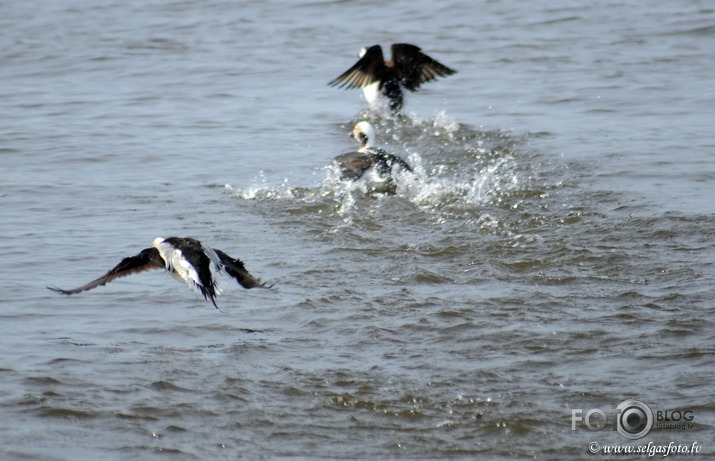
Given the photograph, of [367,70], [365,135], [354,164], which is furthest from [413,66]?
[354,164]

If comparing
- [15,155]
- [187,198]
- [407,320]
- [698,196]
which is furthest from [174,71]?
[407,320]

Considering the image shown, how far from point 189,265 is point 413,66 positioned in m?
5.92

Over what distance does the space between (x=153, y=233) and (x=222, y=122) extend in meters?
4.16

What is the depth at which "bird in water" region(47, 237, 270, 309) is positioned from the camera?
5254 millimetres

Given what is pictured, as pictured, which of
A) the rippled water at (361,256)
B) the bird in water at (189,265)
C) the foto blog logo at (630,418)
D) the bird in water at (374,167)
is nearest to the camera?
the foto blog logo at (630,418)

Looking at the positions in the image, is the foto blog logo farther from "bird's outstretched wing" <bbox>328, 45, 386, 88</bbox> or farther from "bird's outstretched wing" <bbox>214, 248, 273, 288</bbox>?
"bird's outstretched wing" <bbox>328, 45, 386, 88</bbox>

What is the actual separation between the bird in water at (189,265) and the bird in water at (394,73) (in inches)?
210

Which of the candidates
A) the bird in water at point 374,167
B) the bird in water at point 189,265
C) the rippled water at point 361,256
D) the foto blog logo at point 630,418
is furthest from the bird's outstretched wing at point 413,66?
the foto blog logo at point 630,418

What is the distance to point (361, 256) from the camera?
6.46 meters

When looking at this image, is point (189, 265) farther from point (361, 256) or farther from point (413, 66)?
point (413, 66)

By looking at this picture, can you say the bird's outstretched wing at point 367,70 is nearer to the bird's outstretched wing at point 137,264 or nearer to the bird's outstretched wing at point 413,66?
the bird's outstretched wing at point 413,66

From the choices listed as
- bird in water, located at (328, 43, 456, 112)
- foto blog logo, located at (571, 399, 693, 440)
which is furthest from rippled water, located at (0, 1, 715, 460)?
bird in water, located at (328, 43, 456, 112)

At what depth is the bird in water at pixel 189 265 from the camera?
525cm

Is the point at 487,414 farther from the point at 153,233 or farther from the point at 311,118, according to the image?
the point at 311,118
